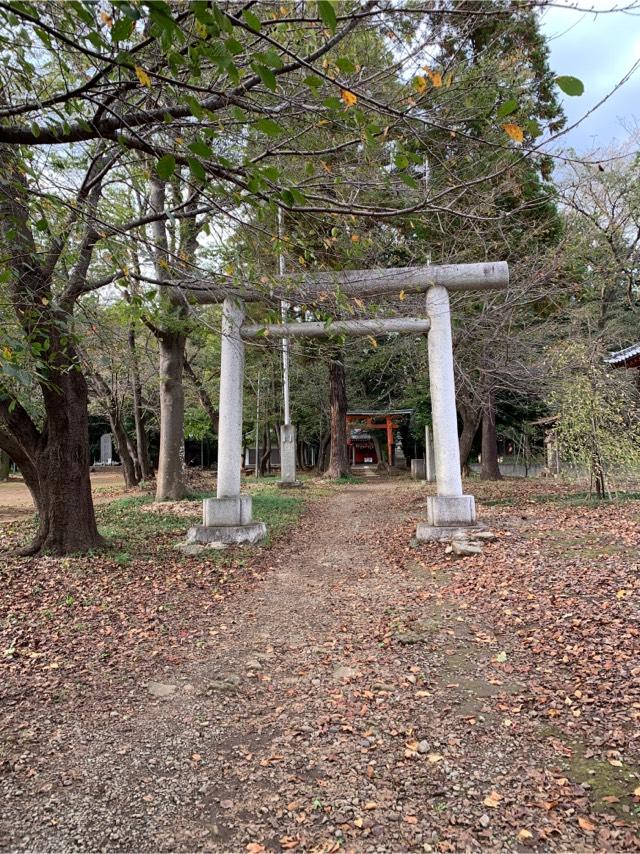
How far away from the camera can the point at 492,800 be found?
2279mm

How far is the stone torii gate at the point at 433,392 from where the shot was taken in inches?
291

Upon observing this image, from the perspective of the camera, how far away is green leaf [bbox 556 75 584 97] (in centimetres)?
171

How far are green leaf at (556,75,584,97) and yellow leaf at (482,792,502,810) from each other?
2.79m

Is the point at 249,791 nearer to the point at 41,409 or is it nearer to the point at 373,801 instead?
the point at 373,801

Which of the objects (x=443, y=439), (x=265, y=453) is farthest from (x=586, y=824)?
(x=265, y=453)

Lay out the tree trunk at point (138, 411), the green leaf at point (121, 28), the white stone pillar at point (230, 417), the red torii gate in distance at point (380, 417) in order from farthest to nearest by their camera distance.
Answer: the red torii gate in distance at point (380, 417), the tree trunk at point (138, 411), the white stone pillar at point (230, 417), the green leaf at point (121, 28)

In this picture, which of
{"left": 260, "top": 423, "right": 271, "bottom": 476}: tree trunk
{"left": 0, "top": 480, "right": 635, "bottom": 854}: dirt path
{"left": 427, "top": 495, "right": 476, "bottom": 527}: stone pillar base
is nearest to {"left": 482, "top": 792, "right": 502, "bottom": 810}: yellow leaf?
{"left": 0, "top": 480, "right": 635, "bottom": 854}: dirt path

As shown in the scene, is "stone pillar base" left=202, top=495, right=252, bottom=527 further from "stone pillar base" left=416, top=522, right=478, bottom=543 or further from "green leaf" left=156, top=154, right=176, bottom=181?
"green leaf" left=156, top=154, right=176, bottom=181

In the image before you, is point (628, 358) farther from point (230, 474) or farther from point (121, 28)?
point (121, 28)

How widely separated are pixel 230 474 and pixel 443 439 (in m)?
3.18

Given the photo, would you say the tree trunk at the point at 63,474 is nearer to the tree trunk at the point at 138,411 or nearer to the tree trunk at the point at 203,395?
the tree trunk at the point at 138,411

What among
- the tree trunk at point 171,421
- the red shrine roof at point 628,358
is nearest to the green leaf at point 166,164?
the tree trunk at point 171,421

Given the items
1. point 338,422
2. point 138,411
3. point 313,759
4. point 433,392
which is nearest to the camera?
point 313,759

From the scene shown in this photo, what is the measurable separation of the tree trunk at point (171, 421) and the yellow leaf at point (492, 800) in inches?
434
